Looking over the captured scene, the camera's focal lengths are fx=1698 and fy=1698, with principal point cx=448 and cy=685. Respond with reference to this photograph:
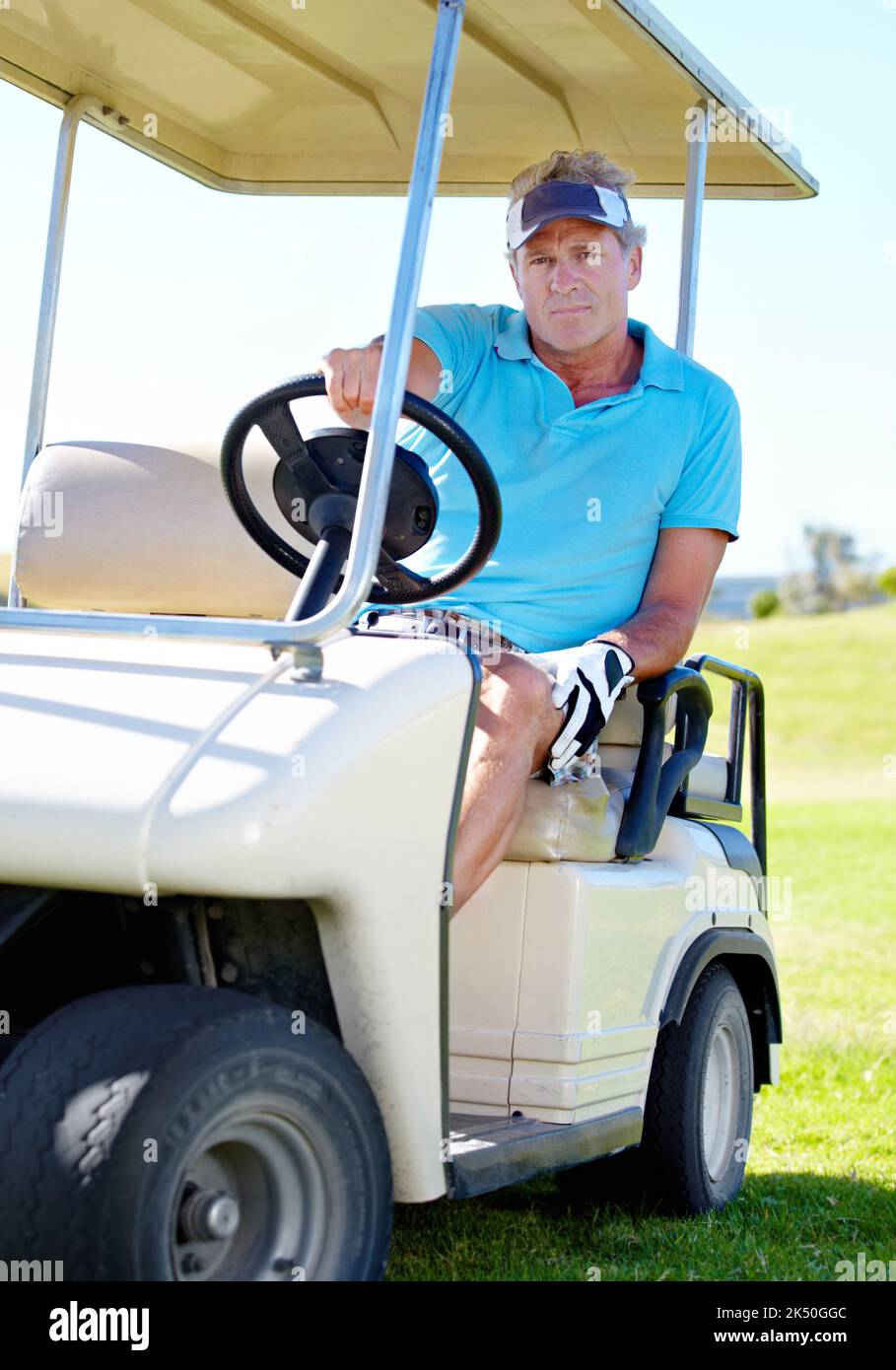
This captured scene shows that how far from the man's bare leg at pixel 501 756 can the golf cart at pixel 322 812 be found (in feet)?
0.50

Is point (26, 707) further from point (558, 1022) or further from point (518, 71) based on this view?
point (518, 71)

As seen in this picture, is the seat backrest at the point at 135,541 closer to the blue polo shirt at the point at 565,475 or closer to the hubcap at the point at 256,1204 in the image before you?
the blue polo shirt at the point at 565,475

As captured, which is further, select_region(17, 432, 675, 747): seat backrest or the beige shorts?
select_region(17, 432, 675, 747): seat backrest

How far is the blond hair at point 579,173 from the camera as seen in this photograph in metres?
3.46

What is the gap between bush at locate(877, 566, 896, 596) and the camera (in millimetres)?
73375

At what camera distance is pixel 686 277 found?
12.3 feet

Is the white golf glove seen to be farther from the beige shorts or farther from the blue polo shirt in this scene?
the blue polo shirt

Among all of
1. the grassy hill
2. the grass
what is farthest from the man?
the grassy hill

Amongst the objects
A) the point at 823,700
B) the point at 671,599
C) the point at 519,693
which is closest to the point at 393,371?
the point at 519,693

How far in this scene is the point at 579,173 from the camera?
136 inches

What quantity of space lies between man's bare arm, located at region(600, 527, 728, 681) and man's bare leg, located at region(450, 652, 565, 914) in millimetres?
345

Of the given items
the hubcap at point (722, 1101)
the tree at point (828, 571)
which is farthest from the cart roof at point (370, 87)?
the tree at point (828, 571)
